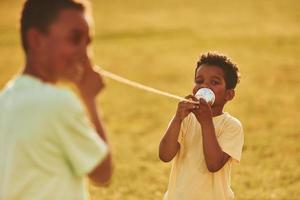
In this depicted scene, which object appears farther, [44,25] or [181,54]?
[181,54]

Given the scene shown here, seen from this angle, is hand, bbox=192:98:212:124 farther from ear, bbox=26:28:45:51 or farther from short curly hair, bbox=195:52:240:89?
ear, bbox=26:28:45:51

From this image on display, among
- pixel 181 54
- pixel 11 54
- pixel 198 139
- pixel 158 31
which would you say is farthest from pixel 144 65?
pixel 198 139

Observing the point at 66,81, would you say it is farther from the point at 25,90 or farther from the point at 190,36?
the point at 190,36

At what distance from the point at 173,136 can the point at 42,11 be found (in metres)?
1.60

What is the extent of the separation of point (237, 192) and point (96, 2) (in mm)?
25678

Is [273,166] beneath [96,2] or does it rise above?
above

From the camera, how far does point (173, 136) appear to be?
145 inches

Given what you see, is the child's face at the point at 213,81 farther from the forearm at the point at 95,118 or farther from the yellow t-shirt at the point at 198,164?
the forearm at the point at 95,118

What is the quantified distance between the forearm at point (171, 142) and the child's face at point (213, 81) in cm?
23

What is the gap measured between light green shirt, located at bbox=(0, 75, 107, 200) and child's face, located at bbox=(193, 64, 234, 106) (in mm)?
1526

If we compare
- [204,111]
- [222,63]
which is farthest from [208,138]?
[222,63]

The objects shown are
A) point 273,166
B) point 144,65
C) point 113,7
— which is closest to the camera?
point 273,166

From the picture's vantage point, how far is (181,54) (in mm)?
16719

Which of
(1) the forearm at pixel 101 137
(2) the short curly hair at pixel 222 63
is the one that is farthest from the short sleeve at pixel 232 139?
(1) the forearm at pixel 101 137
